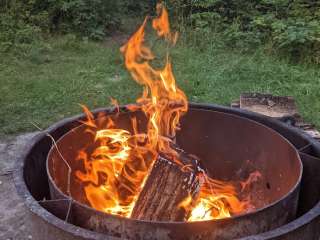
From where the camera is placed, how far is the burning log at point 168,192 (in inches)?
84.3

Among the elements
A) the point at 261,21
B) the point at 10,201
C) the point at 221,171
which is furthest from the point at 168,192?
the point at 261,21

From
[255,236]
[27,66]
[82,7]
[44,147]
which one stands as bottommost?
[27,66]

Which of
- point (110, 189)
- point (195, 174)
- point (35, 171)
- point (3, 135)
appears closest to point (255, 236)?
point (195, 174)

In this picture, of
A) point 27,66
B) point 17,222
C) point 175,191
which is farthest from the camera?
point 27,66

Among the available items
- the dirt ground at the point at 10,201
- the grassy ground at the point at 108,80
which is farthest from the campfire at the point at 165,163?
the grassy ground at the point at 108,80

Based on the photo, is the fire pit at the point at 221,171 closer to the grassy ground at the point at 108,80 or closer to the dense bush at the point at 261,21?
the grassy ground at the point at 108,80

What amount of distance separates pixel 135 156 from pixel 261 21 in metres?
4.69

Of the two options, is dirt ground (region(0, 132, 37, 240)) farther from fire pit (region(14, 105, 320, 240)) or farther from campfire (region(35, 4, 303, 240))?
campfire (region(35, 4, 303, 240))

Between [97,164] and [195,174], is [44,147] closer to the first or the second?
[97,164]

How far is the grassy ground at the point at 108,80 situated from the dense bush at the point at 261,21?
320 millimetres

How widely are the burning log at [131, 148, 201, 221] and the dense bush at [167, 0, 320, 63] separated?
4311mm

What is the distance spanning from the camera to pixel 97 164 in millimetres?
2627

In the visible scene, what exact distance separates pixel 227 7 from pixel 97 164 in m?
5.63

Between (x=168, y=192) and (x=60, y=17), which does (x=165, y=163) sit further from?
(x=60, y=17)
